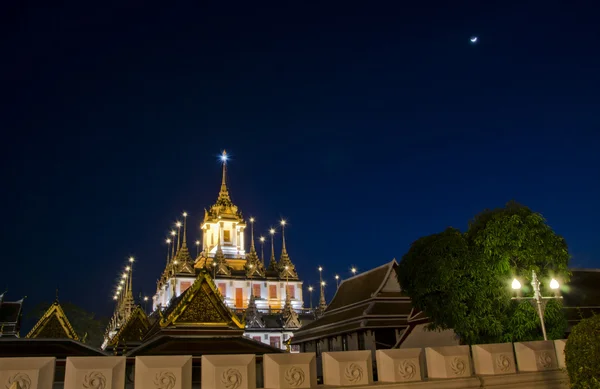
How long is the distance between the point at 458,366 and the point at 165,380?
193 inches

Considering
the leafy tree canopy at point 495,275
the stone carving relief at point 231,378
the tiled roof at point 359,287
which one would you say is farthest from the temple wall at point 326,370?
the tiled roof at point 359,287

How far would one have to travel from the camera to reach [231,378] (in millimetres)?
6715

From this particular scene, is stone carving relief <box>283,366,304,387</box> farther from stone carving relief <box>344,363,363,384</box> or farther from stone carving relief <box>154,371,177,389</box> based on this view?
stone carving relief <box>154,371,177,389</box>

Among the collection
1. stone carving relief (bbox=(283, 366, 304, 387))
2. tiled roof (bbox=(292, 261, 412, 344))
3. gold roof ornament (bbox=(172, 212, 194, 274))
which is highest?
gold roof ornament (bbox=(172, 212, 194, 274))

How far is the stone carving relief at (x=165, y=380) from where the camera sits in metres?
6.41

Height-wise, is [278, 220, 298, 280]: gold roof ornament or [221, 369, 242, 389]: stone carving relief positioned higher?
[278, 220, 298, 280]: gold roof ornament

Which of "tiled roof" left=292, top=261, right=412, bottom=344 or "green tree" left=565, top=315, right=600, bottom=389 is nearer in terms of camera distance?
"green tree" left=565, top=315, right=600, bottom=389

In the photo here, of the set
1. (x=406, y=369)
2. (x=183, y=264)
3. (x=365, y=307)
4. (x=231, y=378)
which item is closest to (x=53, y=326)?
(x=231, y=378)

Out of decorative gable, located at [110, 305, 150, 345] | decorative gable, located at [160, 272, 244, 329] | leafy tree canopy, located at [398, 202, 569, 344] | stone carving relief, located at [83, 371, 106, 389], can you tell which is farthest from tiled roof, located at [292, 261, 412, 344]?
Answer: stone carving relief, located at [83, 371, 106, 389]

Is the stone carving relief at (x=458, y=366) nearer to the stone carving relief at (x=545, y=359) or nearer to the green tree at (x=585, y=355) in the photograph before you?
the green tree at (x=585, y=355)

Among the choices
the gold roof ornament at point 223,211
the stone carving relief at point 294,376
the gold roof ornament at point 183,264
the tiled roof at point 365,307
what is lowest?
the stone carving relief at point 294,376

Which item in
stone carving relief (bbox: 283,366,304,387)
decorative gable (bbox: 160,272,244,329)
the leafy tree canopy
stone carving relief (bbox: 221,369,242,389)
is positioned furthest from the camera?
the leafy tree canopy

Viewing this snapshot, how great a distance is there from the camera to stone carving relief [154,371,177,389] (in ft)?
21.0

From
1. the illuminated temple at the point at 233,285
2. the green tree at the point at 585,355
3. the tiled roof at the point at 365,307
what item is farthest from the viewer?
the illuminated temple at the point at 233,285
